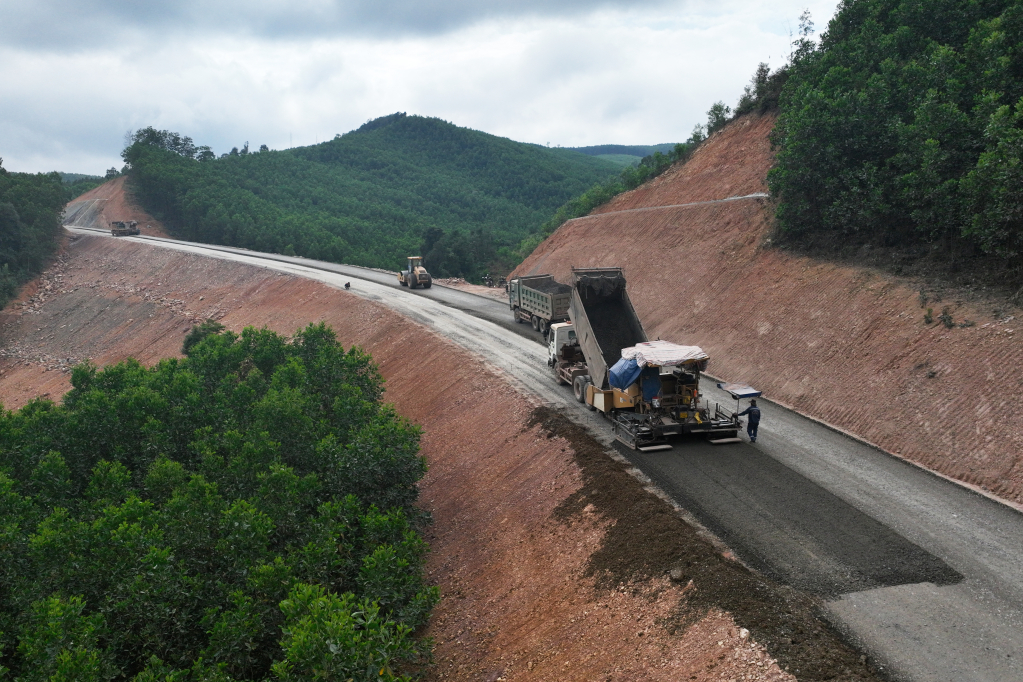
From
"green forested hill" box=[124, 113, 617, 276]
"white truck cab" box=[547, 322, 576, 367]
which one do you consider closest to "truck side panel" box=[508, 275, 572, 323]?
"white truck cab" box=[547, 322, 576, 367]

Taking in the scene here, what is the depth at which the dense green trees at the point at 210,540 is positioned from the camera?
11391 millimetres

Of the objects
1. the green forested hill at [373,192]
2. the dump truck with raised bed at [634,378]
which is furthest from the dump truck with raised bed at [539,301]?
the green forested hill at [373,192]

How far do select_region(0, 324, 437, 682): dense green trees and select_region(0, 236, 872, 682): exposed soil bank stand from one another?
1.62 meters

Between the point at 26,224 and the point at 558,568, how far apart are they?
77.3 m

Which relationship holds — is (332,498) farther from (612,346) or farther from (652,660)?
(612,346)

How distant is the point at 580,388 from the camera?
2380 cm

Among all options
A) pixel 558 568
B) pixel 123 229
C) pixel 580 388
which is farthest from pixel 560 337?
pixel 123 229

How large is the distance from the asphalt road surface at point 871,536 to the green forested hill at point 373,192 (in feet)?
156

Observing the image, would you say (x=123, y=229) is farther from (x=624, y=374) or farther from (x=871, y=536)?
(x=871, y=536)

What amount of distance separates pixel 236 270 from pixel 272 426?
4329 centimetres

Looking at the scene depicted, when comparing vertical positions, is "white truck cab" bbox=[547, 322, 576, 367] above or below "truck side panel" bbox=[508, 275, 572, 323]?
below

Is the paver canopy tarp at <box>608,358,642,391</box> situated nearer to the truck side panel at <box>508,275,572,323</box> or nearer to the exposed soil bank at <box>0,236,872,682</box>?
the exposed soil bank at <box>0,236,872,682</box>

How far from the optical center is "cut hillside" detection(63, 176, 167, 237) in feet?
294

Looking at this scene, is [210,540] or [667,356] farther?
[667,356]
